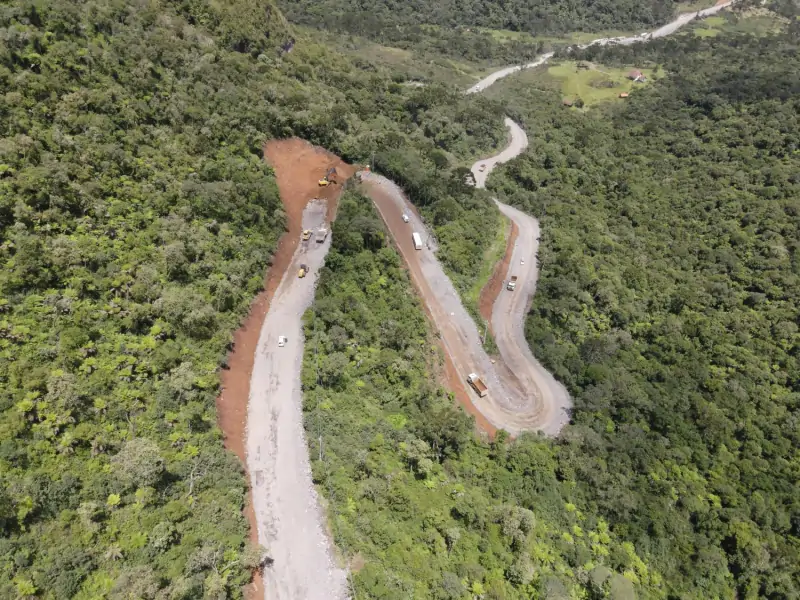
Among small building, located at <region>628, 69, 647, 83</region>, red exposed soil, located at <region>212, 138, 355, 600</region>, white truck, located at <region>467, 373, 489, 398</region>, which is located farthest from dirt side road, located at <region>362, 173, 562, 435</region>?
small building, located at <region>628, 69, 647, 83</region>

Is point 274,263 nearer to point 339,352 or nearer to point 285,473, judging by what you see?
point 339,352

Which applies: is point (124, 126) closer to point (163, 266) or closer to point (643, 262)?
point (163, 266)

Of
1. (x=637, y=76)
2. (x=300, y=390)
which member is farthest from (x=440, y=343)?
(x=637, y=76)

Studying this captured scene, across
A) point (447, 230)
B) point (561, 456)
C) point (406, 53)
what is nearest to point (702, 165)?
point (447, 230)

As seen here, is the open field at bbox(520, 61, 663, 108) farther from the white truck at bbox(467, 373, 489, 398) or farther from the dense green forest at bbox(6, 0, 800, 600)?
the white truck at bbox(467, 373, 489, 398)

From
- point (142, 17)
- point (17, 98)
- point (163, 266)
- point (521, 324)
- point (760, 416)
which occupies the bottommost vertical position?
point (760, 416)

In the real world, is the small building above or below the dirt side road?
above
